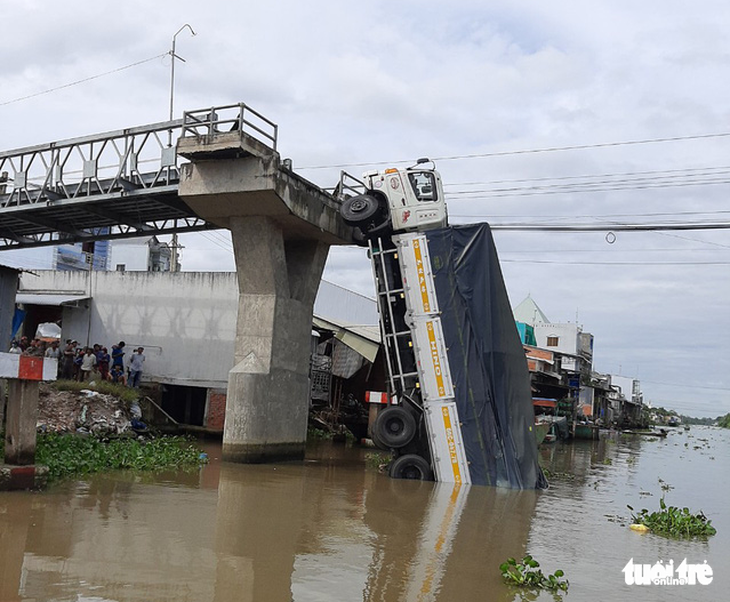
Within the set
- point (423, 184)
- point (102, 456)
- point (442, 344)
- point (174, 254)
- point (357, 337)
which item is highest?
point (174, 254)

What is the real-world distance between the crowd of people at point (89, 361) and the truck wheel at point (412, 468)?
1041cm

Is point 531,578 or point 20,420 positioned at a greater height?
point 20,420

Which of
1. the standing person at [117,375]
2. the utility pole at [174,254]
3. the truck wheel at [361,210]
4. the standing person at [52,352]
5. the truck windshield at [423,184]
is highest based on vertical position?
the utility pole at [174,254]

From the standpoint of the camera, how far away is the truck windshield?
1705 centimetres

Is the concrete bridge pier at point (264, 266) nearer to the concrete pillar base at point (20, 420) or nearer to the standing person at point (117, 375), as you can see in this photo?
the standing person at point (117, 375)

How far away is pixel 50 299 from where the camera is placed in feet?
91.4

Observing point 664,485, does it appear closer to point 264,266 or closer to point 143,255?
point 264,266

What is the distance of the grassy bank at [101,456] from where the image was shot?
13664mm

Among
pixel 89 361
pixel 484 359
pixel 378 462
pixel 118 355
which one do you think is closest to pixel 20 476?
pixel 484 359

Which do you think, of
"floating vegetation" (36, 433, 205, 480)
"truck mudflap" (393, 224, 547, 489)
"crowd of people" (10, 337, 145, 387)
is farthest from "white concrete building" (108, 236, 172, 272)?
"truck mudflap" (393, 224, 547, 489)

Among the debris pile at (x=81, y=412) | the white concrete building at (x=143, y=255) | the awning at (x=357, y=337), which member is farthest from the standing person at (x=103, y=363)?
the white concrete building at (x=143, y=255)

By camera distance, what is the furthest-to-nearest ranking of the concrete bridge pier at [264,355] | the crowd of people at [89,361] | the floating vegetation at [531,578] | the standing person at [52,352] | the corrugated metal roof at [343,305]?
the corrugated metal roof at [343,305] < the crowd of people at [89,361] < the standing person at [52,352] < the concrete bridge pier at [264,355] < the floating vegetation at [531,578]

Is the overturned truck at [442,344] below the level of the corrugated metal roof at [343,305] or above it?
below

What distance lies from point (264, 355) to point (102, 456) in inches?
191
